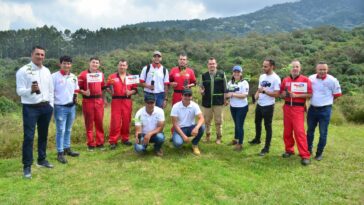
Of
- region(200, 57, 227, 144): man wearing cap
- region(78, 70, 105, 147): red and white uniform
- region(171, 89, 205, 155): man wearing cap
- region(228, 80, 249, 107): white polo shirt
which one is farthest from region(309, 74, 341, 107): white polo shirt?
region(78, 70, 105, 147): red and white uniform

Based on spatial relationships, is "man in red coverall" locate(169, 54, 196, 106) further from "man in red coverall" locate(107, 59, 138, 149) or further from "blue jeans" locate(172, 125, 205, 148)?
"blue jeans" locate(172, 125, 205, 148)

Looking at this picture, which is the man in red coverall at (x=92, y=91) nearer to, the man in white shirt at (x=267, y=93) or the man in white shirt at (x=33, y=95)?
the man in white shirt at (x=33, y=95)

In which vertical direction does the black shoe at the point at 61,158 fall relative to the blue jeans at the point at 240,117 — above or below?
below

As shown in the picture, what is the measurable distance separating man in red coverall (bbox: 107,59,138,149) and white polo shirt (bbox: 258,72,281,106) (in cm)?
316

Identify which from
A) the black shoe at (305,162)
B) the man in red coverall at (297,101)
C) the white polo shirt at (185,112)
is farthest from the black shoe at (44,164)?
the black shoe at (305,162)

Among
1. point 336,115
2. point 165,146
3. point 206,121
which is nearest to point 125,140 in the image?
point 165,146

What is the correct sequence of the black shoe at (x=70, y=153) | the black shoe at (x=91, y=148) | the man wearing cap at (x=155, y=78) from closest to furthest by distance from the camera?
the black shoe at (x=70, y=153) < the black shoe at (x=91, y=148) < the man wearing cap at (x=155, y=78)

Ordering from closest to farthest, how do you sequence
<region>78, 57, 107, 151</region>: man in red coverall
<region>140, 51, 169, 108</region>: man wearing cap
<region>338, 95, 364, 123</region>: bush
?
1. <region>78, 57, 107, 151</region>: man in red coverall
2. <region>140, 51, 169, 108</region>: man wearing cap
3. <region>338, 95, 364, 123</region>: bush

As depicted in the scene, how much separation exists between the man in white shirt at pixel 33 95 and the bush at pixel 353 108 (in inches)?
555

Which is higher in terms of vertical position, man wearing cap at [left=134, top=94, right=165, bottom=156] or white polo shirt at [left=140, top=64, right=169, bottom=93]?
white polo shirt at [left=140, top=64, right=169, bottom=93]

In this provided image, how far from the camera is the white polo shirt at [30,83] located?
6.63m

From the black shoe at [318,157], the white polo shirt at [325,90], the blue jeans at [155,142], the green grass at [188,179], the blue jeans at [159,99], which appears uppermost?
the white polo shirt at [325,90]

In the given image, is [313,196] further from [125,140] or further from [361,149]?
[125,140]

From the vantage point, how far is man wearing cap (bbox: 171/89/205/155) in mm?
8188
